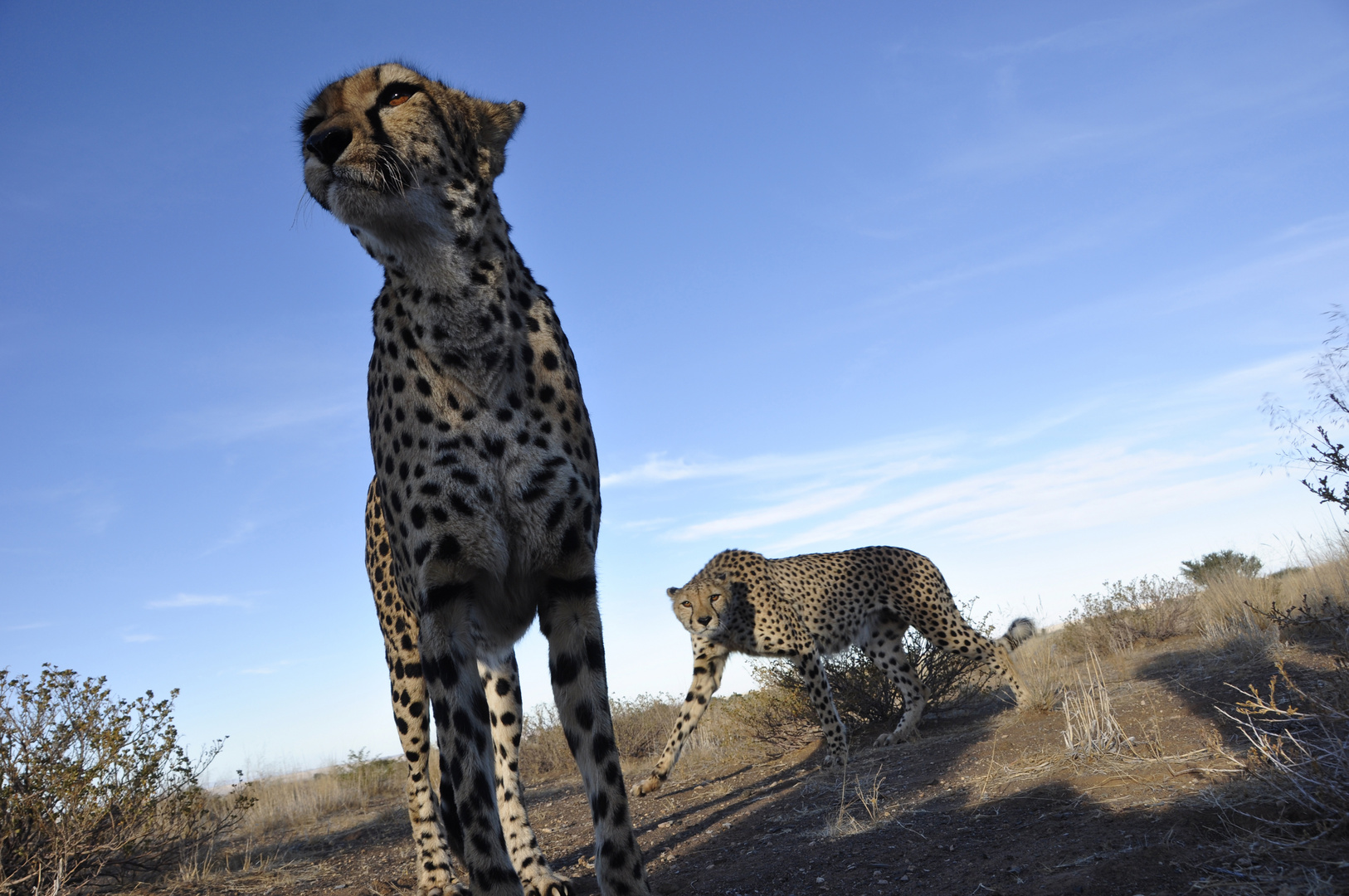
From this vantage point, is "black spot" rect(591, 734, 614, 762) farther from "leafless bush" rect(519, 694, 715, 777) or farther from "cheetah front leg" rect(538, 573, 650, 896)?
"leafless bush" rect(519, 694, 715, 777)

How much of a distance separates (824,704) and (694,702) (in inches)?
48.6

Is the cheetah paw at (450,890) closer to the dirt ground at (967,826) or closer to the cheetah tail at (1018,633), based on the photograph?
the dirt ground at (967,826)

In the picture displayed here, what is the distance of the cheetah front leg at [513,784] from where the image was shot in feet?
12.3

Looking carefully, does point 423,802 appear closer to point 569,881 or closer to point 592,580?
point 569,881

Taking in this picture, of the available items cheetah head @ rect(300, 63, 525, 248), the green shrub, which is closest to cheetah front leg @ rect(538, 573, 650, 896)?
cheetah head @ rect(300, 63, 525, 248)

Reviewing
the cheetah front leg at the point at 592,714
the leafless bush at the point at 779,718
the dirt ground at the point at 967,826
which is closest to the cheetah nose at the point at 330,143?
the cheetah front leg at the point at 592,714

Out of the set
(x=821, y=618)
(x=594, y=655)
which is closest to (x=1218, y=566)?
(x=821, y=618)

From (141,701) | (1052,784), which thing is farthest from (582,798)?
(1052,784)

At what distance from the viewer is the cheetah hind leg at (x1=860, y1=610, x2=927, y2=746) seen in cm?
777

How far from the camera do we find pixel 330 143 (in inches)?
106

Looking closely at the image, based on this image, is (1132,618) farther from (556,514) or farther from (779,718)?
(556,514)

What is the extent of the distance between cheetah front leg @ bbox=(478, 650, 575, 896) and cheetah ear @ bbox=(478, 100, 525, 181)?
198cm

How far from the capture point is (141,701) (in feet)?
19.9

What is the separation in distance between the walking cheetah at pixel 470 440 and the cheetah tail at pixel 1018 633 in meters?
7.17
